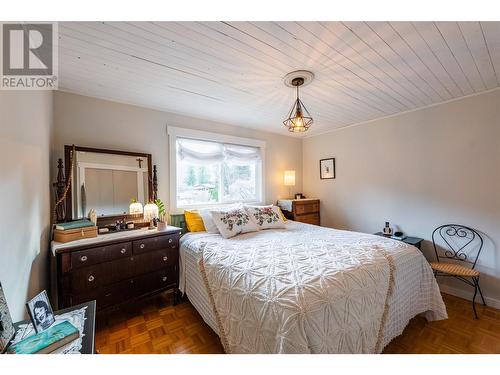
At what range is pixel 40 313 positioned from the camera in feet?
2.87

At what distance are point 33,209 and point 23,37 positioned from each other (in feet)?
3.43

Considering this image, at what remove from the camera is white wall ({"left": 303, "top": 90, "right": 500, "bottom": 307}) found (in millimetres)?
2229

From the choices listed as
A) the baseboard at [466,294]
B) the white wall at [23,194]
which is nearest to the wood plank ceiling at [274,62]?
the white wall at [23,194]

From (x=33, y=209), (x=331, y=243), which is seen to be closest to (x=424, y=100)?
(x=331, y=243)

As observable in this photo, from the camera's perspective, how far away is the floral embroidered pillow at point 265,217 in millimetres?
2664

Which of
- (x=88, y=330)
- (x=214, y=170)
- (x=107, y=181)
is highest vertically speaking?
(x=214, y=170)

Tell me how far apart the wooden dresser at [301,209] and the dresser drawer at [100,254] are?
2.37 meters

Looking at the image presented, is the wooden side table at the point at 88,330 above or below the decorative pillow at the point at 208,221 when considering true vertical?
below

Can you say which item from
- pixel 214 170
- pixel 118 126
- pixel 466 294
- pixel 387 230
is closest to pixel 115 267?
pixel 118 126

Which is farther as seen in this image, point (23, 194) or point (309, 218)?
point (309, 218)

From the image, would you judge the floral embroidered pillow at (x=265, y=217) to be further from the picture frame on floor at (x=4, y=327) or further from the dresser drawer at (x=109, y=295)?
the picture frame on floor at (x=4, y=327)

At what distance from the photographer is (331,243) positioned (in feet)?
6.41

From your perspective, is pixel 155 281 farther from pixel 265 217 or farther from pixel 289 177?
pixel 289 177

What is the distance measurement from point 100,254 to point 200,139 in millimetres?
1816
